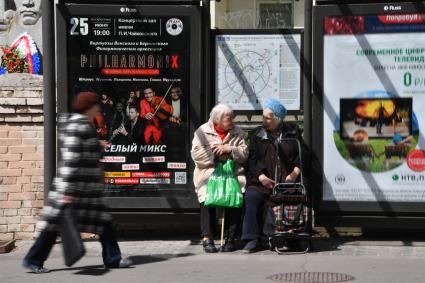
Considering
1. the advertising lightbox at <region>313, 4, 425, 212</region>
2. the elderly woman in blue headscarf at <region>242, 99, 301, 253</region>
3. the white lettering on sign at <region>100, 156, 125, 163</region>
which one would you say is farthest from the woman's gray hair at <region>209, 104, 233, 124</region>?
the white lettering on sign at <region>100, 156, 125, 163</region>

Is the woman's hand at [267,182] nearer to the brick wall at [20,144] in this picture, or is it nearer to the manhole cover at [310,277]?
the manhole cover at [310,277]

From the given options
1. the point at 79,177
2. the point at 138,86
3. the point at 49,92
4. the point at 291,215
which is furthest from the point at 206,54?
the point at 79,177

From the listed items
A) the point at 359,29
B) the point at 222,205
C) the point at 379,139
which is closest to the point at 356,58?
the point at 359,29

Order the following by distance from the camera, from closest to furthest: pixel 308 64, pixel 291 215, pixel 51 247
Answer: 1. pixel 51 247
2. pixel 291 215
3. pixel 308 64

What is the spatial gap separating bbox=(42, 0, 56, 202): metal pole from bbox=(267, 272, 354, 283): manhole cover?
3.06 metres

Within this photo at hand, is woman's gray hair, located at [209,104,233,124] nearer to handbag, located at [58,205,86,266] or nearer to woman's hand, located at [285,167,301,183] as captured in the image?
woman's hand, located at [285,167,301,183]

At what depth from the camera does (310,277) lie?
24.9 feet

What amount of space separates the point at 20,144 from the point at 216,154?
234 cm

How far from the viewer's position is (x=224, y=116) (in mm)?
8781

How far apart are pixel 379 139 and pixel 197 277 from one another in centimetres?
272

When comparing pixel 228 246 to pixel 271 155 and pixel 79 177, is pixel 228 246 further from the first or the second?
pixel 79 177

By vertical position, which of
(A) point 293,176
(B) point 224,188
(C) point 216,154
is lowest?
(B) point 224,188

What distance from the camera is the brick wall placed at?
9531 mm

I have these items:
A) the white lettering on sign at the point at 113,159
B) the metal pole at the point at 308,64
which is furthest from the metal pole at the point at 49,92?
the metal pole at the point at 308,64
